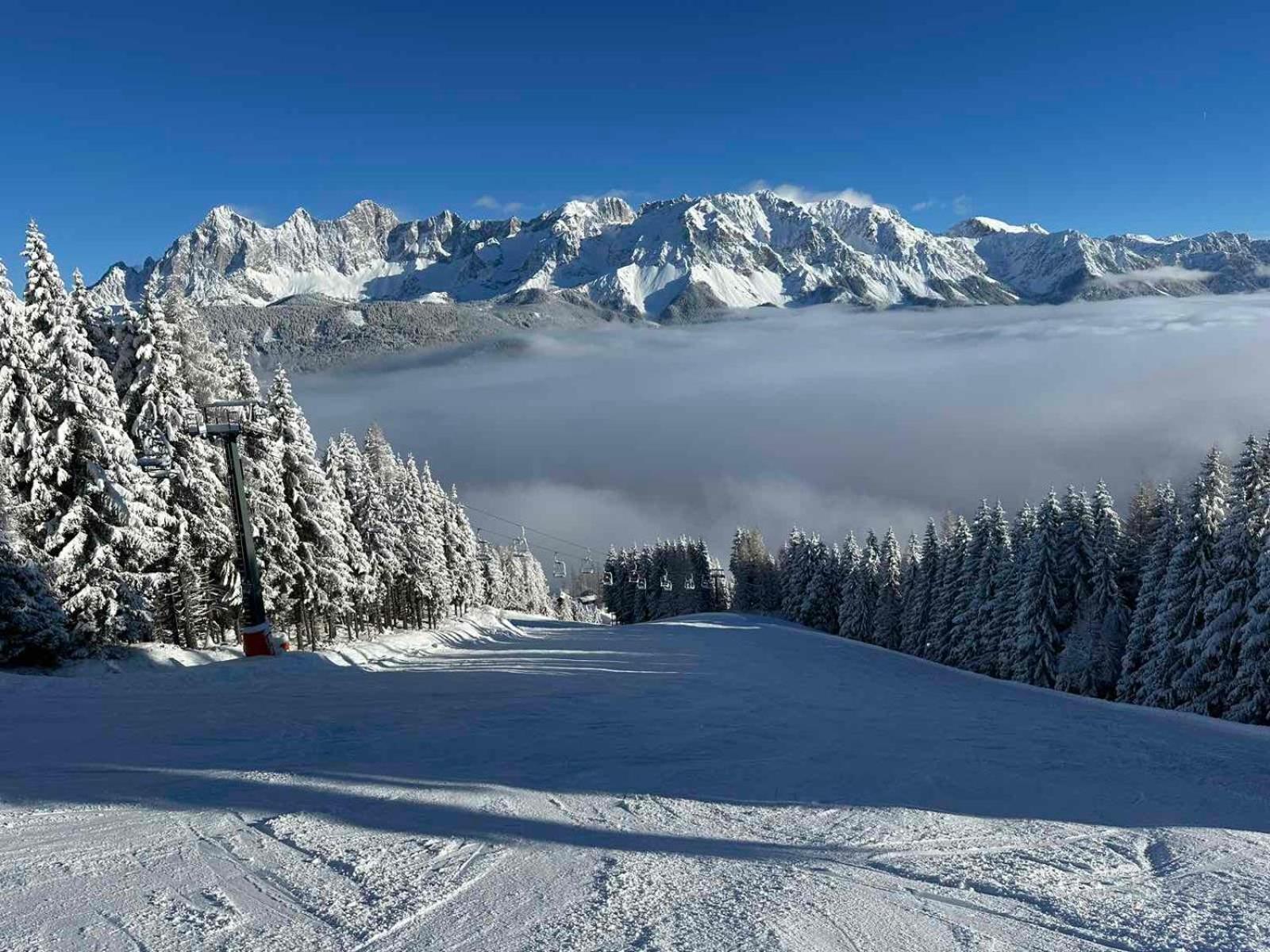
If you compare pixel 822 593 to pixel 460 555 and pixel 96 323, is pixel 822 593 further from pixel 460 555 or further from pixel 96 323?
pixel 96 323

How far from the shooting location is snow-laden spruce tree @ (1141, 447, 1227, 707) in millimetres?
34219

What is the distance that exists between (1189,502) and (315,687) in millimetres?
39595

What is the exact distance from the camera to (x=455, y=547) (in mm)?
72750

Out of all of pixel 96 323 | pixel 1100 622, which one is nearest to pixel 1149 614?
pixel 1100 622

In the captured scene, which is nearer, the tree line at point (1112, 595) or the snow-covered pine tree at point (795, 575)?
the tree line at point (1112, 595)

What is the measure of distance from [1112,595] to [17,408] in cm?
5205

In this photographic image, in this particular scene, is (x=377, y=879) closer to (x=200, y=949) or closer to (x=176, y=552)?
(x=200, y=949)

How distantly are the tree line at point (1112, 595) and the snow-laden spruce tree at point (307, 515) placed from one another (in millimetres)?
37881

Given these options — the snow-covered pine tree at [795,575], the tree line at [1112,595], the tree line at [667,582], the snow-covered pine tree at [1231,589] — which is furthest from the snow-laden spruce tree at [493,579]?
the snow-covered pine tree at [1231,589]

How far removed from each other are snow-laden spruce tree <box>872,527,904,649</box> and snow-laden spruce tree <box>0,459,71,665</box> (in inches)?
2482

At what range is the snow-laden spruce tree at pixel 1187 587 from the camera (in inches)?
1347

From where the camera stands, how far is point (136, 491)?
2444cm

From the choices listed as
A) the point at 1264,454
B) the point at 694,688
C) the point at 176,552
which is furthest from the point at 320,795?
the point at 1264,454

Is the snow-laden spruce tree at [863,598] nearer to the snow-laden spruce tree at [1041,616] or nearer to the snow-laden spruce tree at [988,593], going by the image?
the snow-laden spruce tree at [988,593]
